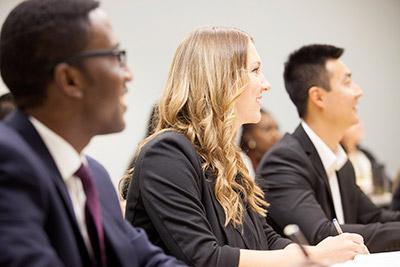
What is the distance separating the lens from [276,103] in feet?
16.3

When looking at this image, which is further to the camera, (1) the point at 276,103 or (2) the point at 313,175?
(1) the point at 276,103

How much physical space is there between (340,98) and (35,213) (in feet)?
6.13

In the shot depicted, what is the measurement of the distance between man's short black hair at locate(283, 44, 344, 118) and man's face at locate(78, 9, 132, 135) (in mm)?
1615

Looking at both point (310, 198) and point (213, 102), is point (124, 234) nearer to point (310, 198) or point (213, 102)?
point (213, 102)

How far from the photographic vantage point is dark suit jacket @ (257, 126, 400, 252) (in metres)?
2.17

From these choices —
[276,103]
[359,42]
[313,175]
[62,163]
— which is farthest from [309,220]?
[359,42]

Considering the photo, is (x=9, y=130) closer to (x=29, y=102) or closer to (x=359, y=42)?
(x=29, y=102)

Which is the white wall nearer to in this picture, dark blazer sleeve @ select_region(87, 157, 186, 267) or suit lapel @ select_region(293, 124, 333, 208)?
suit lapel @ select_region(293, 124, 333, 208)

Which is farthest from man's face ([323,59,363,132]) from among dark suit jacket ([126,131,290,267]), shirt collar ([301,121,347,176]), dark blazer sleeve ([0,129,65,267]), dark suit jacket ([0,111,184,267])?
dark blazer sleeve ([0,129,65,267])

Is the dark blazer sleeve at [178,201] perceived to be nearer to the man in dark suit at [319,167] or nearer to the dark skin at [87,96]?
the dark skin at [87,96]

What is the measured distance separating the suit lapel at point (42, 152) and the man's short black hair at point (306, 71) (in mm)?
1717

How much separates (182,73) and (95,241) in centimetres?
77

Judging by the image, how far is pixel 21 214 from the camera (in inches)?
37.6

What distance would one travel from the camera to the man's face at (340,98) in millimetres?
2609
